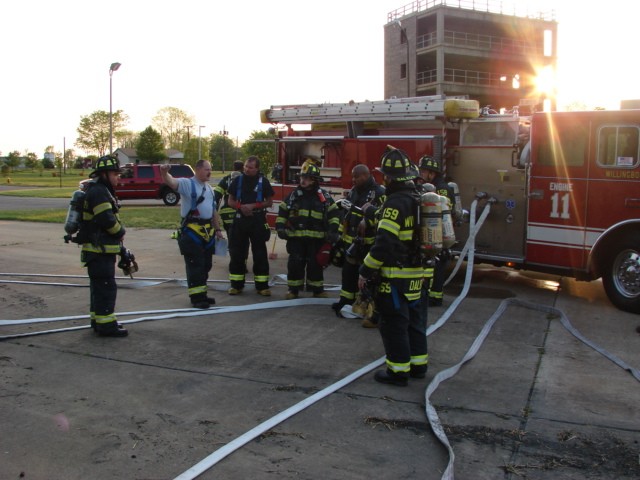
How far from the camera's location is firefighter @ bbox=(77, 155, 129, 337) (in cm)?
605

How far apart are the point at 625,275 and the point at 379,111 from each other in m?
4.37

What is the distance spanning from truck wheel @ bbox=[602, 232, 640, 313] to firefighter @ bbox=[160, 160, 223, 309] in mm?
4852

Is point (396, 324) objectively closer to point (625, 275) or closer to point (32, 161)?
point (625, 275)

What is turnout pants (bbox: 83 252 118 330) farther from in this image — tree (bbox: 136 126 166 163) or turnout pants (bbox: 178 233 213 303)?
tree (bbox: 136 126 166 163)

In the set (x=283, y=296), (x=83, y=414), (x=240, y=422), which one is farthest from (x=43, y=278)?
(x=240, y=422)

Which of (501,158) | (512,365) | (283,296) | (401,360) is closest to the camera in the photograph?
(401,360)

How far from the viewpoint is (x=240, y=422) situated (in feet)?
13.6

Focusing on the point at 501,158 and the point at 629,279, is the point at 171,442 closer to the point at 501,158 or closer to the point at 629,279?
the point at 629,279

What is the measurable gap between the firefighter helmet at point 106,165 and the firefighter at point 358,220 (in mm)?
2502

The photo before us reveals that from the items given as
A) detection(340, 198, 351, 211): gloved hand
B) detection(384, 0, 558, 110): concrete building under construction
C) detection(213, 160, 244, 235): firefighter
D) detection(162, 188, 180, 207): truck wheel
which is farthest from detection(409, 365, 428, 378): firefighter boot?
detection(384, 0, 558, 110): concrete building under construction

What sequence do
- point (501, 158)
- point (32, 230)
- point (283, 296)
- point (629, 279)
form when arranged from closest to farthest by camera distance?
point (629, 279), point (283, 296), point (501, 158), point (32, 230)

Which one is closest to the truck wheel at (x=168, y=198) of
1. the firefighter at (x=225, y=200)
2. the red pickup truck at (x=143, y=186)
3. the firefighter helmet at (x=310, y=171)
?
the red pickup truck at (x=143, y=186)

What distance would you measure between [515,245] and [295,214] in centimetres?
317

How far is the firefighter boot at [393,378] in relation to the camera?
4.89 meters
